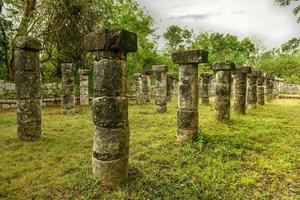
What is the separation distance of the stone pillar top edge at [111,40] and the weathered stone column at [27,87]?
381 centimetres

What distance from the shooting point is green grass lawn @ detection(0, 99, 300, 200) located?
457 cm

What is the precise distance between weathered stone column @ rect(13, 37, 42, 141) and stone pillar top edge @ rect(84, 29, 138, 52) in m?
3.81

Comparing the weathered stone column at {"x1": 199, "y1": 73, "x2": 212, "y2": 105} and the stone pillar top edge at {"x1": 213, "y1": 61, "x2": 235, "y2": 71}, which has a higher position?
the stone pillar top edge at {"x1": 213, "y1": 61, "x2": 235, "y2": 71}

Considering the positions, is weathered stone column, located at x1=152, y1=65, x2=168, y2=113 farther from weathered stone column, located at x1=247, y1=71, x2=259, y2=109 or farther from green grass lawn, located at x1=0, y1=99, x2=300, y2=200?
green grass lawn, located at x1=0, y1=99, x2=300, y2=200

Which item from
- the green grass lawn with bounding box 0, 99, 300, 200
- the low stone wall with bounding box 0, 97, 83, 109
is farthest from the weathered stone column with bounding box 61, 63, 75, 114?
the green grass lawn with bounding box 0, 99, 300, 200

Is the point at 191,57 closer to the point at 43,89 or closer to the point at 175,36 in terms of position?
the point at 43,89

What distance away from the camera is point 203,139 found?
292 inches

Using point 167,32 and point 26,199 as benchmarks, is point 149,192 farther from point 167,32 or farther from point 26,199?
point 167,32

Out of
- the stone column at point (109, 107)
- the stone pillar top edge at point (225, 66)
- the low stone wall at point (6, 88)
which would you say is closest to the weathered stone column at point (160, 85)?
the stone pillar top edge at point (225, 66)

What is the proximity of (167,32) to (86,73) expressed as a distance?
1207 inches

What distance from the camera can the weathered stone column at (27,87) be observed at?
25.3ft

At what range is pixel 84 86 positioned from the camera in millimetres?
17422

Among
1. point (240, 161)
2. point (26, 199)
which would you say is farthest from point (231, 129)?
point (26, 199)

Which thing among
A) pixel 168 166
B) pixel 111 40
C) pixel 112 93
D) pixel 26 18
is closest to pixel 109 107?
pixel 112 93
